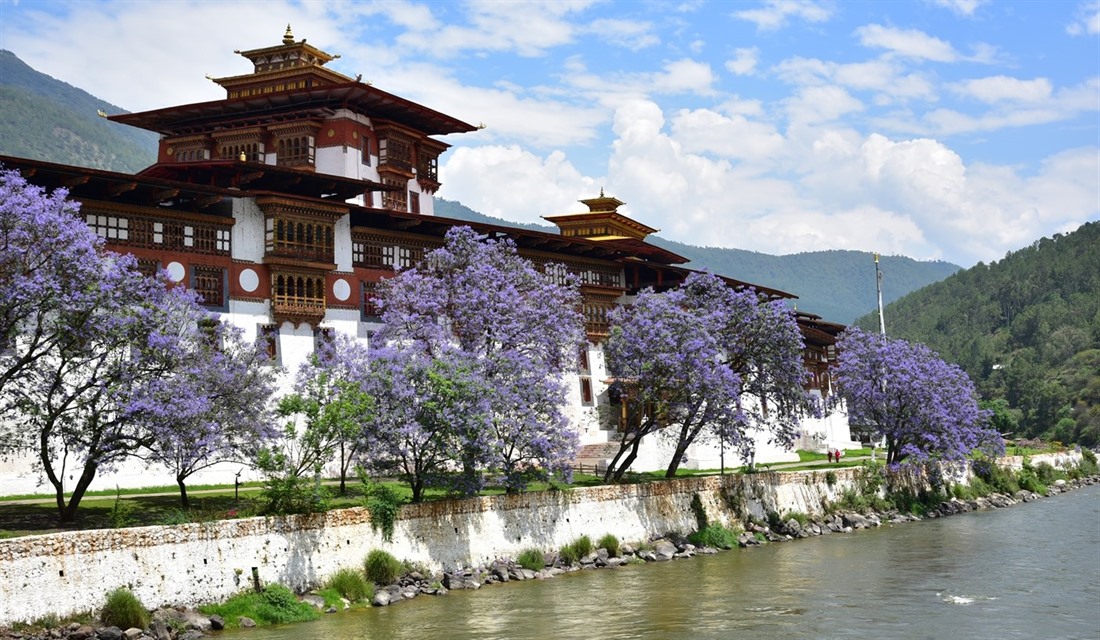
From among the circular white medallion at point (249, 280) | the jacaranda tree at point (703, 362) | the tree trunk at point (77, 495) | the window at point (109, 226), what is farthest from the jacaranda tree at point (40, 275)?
the jacaranda tree at point (703, 362)

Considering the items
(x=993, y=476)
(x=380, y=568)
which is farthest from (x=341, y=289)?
(x=993, y=476)

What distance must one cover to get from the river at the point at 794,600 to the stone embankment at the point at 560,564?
0.71 metres

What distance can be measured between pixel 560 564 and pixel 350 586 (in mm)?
11295

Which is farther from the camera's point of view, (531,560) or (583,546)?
(583,546)

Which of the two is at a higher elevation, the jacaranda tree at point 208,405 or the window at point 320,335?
the window at point 320,335

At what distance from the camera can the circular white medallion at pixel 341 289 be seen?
61.3 m

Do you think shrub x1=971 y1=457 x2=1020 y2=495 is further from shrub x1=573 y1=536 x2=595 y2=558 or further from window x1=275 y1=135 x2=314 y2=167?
window x1=275 y1=135 x2=314 y2=167

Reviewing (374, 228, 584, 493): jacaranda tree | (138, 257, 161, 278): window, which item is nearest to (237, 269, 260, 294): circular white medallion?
(138, 257, 161, 278): window

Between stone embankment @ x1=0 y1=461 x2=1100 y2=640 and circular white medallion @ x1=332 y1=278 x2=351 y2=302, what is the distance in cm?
1912

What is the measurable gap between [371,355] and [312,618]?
1183 centimetres

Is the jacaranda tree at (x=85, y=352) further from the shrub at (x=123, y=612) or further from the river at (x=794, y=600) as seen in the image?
the river at (x=794, y=600)

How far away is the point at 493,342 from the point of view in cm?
5688

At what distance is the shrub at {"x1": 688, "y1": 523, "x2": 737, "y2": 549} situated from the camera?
56594mm

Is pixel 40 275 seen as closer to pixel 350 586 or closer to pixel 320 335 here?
pixel 350 586
